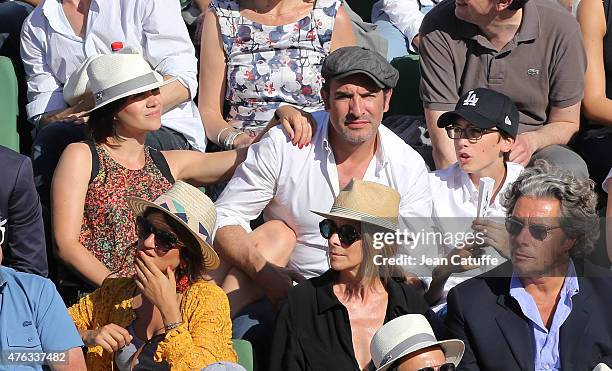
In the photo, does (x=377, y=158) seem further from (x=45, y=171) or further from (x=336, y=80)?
(x=45, y=171)

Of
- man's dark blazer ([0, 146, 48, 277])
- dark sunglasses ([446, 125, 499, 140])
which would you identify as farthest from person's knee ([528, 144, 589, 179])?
man's dark blazer ([0, 146, 48, 277])

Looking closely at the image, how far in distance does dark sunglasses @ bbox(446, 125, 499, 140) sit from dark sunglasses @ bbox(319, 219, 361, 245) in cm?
83

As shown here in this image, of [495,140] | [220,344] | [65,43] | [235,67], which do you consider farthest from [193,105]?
[220,344]

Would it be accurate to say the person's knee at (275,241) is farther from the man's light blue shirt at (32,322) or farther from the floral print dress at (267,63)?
the man's light blue shirt at (32,322)

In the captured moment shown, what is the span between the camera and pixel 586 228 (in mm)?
4492

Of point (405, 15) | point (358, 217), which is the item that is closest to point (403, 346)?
point (358, 217)

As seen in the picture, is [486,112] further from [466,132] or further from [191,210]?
[191,210]

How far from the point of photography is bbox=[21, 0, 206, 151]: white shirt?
5.77 meters

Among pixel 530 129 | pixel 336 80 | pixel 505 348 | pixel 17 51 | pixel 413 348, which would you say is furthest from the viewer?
pixel 17 51

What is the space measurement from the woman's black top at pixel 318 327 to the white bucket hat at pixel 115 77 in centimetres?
116

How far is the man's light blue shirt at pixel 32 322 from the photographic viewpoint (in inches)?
156

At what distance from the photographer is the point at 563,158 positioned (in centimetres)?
538

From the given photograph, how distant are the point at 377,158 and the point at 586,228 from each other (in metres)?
0.94

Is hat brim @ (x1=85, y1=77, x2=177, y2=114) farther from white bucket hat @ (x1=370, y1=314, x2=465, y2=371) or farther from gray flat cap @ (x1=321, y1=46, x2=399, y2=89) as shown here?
white bucket hat @ (x1=370, y1=314, x2=465, y2=371)
